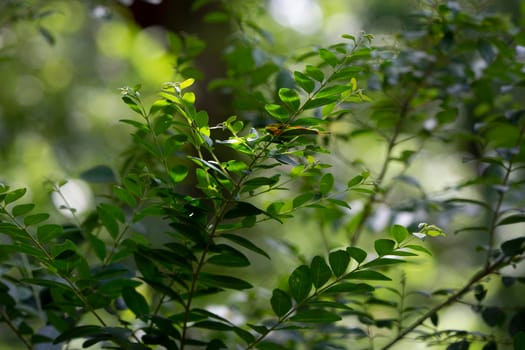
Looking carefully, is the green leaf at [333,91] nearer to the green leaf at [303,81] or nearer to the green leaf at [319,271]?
the green leaf at [303,81]

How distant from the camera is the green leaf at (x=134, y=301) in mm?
721

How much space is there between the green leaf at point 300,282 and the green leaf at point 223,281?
50 millimetres

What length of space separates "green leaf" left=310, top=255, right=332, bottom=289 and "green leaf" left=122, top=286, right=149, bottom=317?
8.2 inches

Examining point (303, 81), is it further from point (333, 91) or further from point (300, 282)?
point (300, 282)

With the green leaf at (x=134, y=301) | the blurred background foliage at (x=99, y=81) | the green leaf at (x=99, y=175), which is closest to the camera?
the green leaf at (x=134, y=301)

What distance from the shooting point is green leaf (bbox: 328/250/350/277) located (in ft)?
2.15

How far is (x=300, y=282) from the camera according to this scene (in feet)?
2.23

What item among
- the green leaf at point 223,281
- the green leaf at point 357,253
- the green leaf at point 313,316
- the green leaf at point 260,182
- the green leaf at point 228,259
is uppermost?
the green leaf at point 260,182

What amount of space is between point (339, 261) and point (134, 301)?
249 millimetres

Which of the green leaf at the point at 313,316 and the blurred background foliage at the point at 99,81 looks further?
the blurred background foliage at the point at 99,81

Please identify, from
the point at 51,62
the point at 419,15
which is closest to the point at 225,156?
the point at 419,15

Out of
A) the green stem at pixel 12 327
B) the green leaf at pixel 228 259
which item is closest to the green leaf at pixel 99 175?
the green stem at pixel 12 327

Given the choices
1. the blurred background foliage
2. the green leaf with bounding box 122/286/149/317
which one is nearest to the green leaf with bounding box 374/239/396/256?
the green leaf with bounding box 122/286/149/317

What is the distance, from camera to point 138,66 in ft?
12.5
